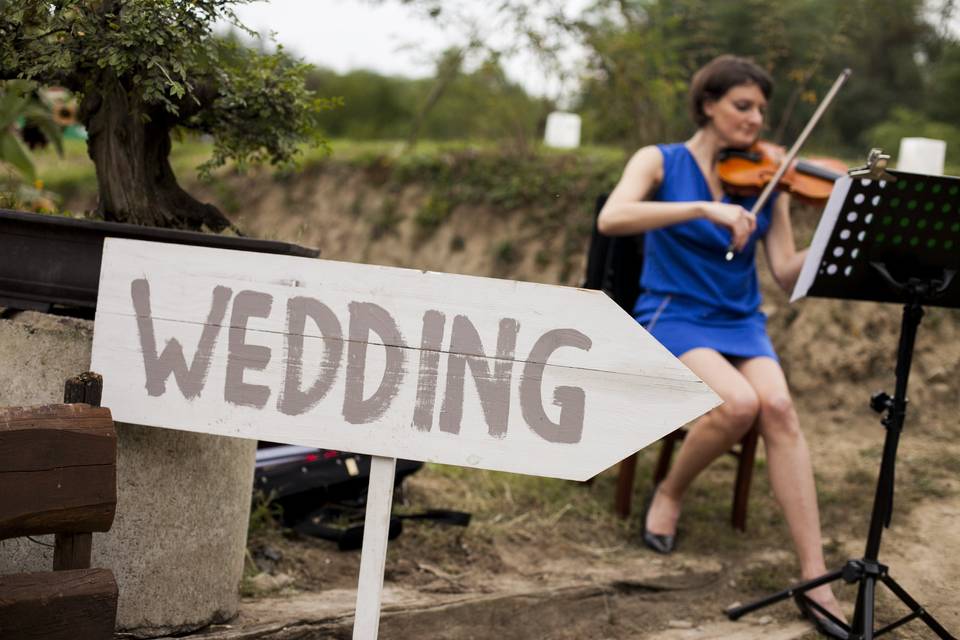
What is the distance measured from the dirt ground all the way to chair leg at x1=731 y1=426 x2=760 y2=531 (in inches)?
2.4

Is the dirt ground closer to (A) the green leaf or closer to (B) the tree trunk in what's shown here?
(B) the tree trunk

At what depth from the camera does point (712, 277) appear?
307cm

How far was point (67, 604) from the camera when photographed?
161cm

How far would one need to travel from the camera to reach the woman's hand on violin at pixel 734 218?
2.66m

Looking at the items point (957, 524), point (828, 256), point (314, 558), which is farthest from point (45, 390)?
point (957, 524)

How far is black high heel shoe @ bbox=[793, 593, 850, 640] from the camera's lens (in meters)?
2.43

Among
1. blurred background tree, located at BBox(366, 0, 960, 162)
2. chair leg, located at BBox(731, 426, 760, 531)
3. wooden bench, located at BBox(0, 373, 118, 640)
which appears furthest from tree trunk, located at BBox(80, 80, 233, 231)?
blurred background tree, located at BBox(366, 0, 960, 162)

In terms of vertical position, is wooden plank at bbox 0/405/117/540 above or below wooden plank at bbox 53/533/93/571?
above

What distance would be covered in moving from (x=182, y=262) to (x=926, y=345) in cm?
398

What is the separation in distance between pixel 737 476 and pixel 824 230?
138 centimetres

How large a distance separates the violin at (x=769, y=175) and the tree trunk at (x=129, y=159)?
1779 mm

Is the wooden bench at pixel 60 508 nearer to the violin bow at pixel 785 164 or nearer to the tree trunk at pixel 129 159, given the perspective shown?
the tree trunk at pixel 129 159

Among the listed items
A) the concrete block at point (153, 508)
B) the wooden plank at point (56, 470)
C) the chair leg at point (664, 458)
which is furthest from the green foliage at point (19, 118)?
the chair leg at point (664, 458)

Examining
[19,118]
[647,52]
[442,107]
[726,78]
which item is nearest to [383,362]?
[726,78]
